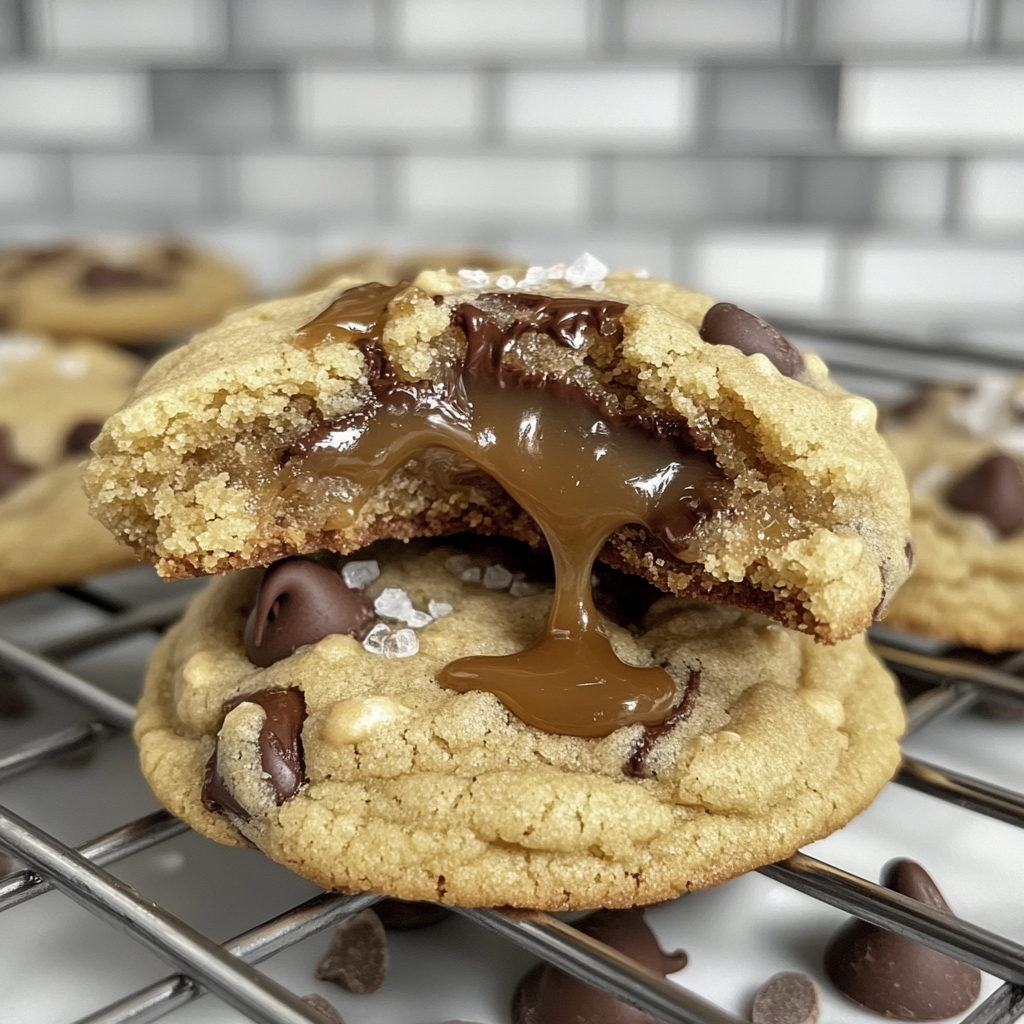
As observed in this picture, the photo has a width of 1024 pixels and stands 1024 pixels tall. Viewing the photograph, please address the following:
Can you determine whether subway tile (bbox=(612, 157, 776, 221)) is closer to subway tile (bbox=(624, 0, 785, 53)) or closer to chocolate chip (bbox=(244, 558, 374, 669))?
subway tile (bbox=(624, 0, 785, 53))

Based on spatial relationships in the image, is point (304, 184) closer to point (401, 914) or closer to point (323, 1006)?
point (401, 914)

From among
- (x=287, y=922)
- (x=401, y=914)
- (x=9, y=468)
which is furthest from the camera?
(x=9, y=468)

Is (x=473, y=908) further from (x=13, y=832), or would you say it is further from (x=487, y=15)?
(x=487, y=15)

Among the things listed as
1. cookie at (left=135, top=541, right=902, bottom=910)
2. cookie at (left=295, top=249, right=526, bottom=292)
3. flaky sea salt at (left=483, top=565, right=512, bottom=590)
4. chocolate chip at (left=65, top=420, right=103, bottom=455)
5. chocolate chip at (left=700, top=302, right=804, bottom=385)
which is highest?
chocolate chip at (left=700, top=302, right=804, bottom=385)

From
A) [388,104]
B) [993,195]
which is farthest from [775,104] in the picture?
[388,104]

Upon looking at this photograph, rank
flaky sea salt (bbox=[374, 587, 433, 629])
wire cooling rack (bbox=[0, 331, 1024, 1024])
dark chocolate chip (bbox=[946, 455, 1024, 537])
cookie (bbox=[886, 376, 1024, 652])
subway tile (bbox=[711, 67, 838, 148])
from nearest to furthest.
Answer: wire cooling rack (bbox=[0, 331, 1024, 1024])
flaky sea salt (bbox=[374, 587, 433, 629])
cookie (bbox=[886, 376, 1024, 652])
dark chocolate chip (bbox=[946, 455, 1024, 537])
subway tile (bbox=[711, 67, 838, 148])

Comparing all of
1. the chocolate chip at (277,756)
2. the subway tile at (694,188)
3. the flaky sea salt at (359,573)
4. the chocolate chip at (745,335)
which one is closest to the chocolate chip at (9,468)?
the flaky sea salt at (359,573)

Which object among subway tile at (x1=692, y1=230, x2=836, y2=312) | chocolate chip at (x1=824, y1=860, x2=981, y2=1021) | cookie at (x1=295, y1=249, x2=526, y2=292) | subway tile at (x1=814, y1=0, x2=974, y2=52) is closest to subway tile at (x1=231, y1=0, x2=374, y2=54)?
cookie at (x1=295, y1=249, x2=526, y2=292)
